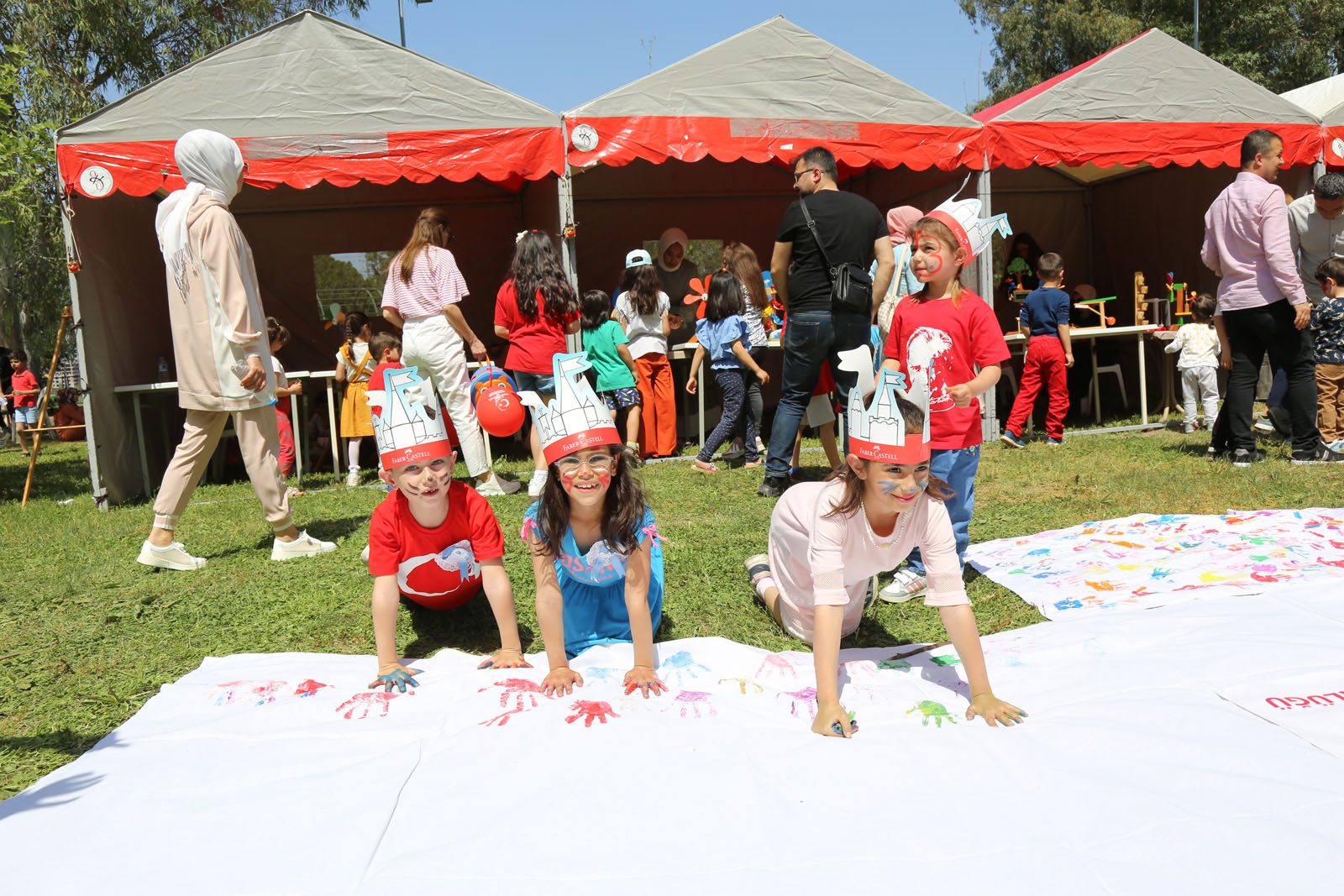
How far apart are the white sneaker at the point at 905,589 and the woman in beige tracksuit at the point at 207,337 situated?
2.99 metres

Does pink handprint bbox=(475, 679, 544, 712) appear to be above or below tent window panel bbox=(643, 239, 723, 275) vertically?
below

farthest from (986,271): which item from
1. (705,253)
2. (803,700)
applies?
(803,700)

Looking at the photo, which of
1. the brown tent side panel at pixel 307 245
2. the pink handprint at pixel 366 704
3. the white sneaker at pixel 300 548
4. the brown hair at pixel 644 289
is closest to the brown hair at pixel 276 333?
the brown tent side panel at pixel 307 245

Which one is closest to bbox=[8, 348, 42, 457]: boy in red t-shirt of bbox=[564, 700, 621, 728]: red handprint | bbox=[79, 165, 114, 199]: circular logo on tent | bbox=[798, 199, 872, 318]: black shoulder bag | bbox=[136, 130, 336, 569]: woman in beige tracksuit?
bbox=[79, 165, 114, 199]: circular logo on tent

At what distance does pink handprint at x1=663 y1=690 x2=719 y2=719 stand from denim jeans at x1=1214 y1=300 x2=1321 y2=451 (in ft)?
15.9

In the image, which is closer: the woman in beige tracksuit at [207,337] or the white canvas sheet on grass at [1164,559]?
the white canvas sheet on grass at [1164,559]

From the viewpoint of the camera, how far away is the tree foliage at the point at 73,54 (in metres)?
13.8

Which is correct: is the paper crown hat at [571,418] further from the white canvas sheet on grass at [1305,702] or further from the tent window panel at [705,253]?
the tent window panel at [705,253]

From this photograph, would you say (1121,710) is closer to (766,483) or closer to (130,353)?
(766,483)

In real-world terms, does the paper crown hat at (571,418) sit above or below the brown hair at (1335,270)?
below

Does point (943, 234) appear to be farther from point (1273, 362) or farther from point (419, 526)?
point (1273, 362)

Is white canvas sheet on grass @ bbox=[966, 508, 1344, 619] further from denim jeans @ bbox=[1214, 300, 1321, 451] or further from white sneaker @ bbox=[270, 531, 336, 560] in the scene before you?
white sneaker @ bbox=[270, 531, 336, 560]

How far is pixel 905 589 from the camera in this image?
3779 mm

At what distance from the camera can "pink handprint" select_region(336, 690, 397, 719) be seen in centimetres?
269
